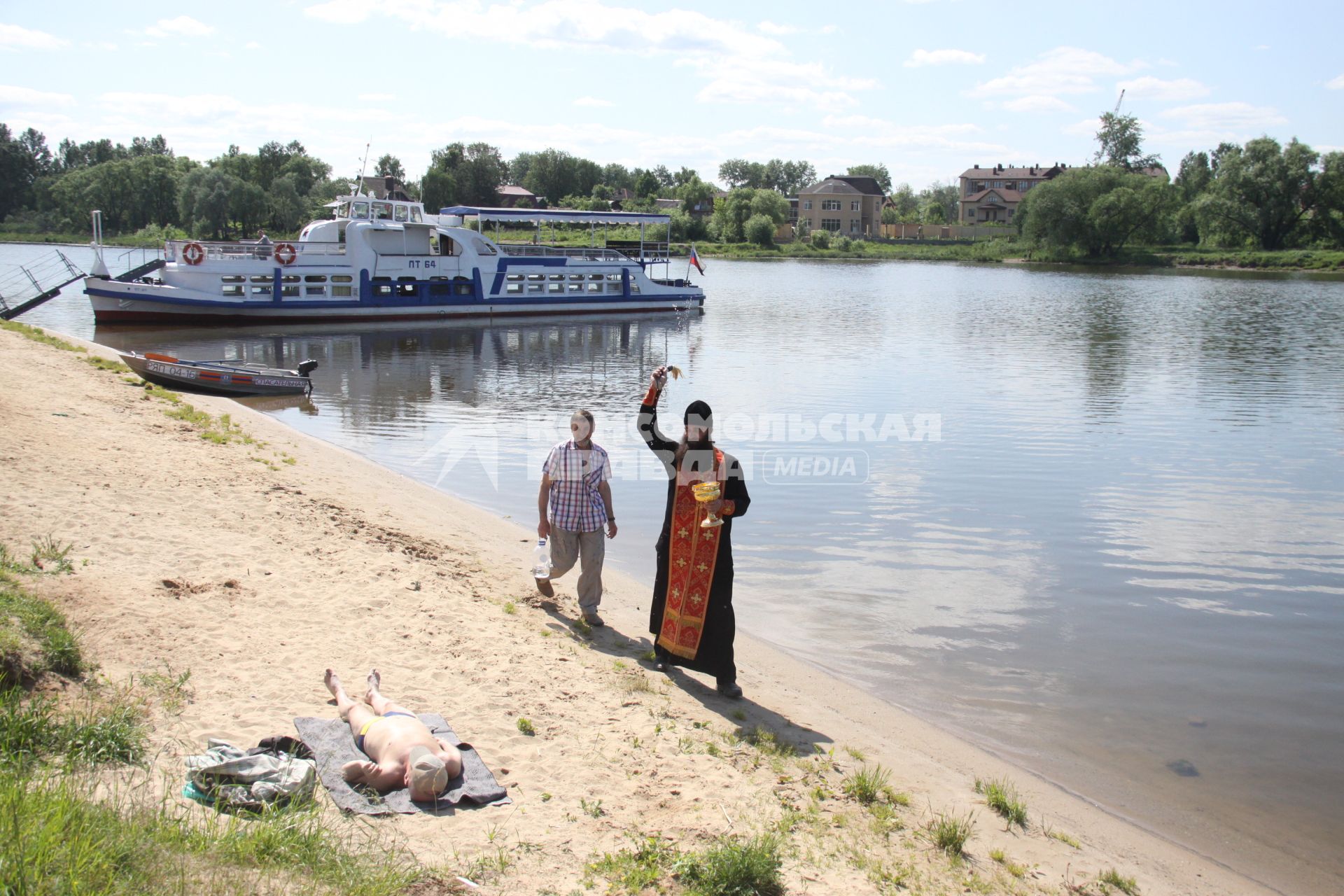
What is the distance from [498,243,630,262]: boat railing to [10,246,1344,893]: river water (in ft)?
30.6

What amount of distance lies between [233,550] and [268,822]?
453 cm

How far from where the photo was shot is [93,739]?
440 centimetres

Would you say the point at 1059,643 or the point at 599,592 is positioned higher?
the point at 599,592

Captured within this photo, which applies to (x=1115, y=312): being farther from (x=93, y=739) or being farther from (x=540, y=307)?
(x=93, y=739)

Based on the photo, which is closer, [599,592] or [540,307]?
[599,592]

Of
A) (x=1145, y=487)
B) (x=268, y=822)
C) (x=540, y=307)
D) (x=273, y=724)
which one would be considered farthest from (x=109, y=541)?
(x=540, y=307)

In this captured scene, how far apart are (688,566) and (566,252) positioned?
3850 centimetres

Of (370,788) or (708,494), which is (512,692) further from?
(708,494)

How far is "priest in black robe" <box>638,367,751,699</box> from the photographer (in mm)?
6508

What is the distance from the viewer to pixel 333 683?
5629 mm

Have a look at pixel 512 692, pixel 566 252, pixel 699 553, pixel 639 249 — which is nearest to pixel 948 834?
pixel 699 553

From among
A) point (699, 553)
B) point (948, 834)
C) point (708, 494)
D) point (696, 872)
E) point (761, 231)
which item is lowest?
point (948, 834)

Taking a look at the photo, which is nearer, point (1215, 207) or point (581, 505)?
Result: point (581, 505)

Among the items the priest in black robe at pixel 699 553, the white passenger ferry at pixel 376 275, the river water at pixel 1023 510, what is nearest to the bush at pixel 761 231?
the white passenger ferry at pixel 376 275
